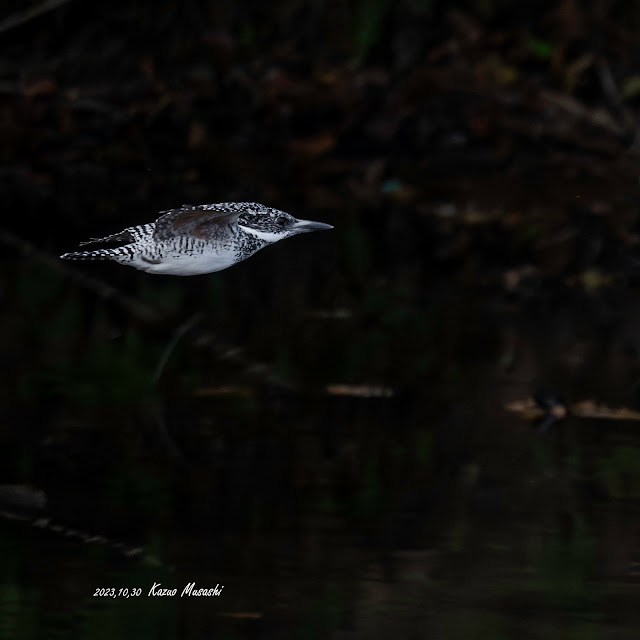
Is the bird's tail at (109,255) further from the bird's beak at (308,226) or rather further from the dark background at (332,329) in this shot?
the dark background at (332,329)

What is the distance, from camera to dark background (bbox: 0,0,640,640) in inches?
226

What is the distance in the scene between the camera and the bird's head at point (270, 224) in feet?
11.0

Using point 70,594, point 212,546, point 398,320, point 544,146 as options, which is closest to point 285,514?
point 212,546

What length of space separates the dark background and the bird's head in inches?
83.0

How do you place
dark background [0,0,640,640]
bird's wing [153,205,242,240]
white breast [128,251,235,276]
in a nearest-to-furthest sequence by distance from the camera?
white breast [128,251,235,276] < bird's wing [153,205,242,240] < dark background [0,0,640,640]

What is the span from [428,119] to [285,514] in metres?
9.82

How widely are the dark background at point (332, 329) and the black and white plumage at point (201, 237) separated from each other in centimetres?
212

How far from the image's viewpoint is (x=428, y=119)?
1576 cm

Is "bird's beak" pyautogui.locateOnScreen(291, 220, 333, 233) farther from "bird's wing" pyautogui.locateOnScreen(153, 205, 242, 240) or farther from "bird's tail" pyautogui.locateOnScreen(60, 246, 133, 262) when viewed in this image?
"bird's tail" pyautogui.locateOnScreen(60, 246, 133, 262)

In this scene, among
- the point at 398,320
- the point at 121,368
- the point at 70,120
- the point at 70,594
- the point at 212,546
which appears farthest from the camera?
the point at 70,120

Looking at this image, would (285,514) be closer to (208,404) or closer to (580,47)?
(208,404)

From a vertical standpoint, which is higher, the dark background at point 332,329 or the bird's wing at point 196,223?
the bird's wing at point 196,223

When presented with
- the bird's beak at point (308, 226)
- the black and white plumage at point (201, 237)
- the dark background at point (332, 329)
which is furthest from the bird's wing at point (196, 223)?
the dark background at point (332, 329)

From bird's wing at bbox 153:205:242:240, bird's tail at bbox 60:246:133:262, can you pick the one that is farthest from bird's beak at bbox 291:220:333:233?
bird's tail at bbox 60:246:133:262
